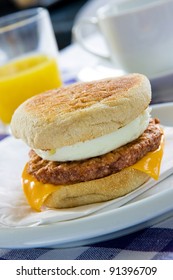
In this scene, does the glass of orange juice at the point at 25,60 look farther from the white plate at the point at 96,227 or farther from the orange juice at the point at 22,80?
the white plate at the point at 96,227

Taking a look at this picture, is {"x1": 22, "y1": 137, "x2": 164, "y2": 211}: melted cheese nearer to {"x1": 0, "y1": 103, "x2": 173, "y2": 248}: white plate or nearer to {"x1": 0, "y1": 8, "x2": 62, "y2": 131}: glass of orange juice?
{"x1": 0, "y1": 103, "x2": 173, "y2": 248}: white plate

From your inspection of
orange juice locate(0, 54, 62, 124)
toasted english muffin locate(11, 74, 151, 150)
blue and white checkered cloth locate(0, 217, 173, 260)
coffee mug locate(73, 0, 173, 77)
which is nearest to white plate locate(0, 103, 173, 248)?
blue and white checkered cloth locate(0, 217, 173, 260)

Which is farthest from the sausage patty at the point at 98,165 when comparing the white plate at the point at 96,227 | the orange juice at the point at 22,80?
the orange juice at the point at 22,80

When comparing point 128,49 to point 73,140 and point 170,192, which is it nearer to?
point 73,140

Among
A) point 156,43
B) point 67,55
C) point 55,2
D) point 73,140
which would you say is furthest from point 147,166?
point 55,2

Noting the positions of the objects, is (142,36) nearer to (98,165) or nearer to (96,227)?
(98,165)

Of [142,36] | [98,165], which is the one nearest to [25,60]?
[142,36]
